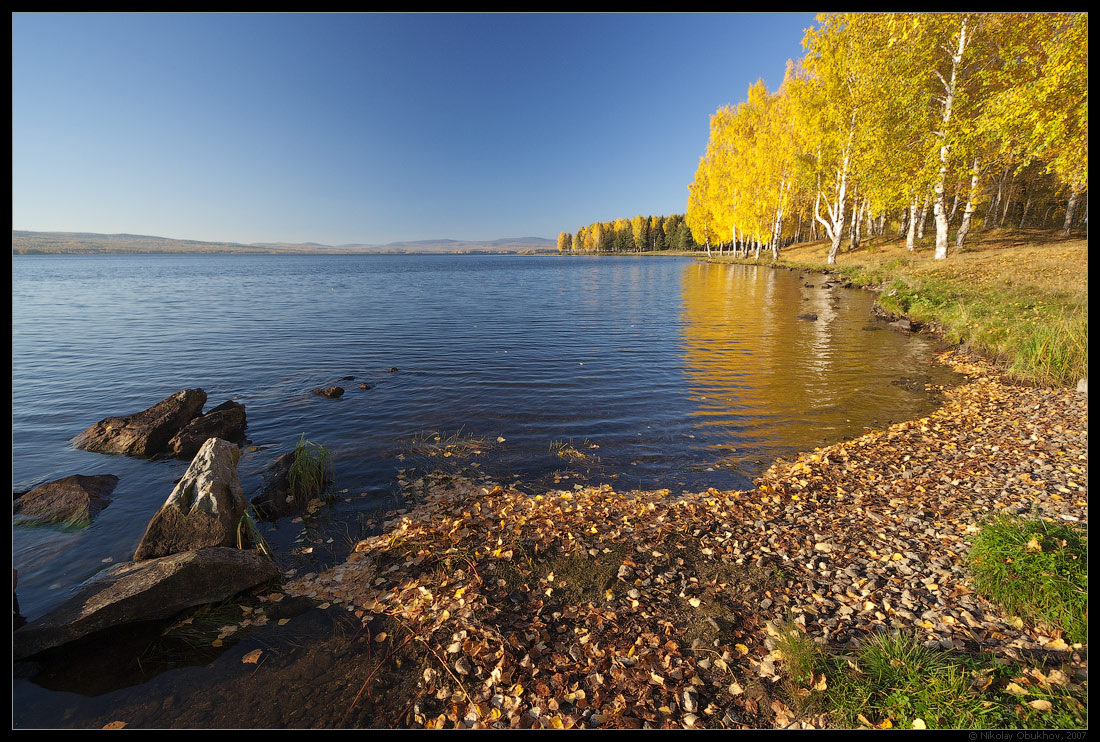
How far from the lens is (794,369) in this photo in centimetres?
1742

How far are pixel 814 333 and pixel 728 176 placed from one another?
5494cm

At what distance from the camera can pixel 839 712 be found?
Answer: 155 inches

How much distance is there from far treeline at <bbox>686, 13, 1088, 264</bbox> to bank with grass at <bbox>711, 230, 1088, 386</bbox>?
3923mm

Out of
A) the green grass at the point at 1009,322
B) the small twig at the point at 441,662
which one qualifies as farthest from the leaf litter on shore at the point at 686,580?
the green grass at the point at 1009,322

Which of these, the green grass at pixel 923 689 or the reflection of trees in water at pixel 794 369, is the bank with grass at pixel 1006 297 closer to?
the reflection of trees in water at pixel 794 369

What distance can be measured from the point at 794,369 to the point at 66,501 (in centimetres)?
2189

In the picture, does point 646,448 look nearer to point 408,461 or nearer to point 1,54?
point 408,461

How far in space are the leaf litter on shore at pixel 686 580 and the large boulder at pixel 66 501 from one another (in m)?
5.81

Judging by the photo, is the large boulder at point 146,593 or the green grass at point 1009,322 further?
the green grass at point 1009,322

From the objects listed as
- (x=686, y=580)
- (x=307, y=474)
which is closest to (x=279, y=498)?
(x=307, y=474)

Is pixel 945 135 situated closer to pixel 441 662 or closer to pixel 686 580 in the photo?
pixel 686 580

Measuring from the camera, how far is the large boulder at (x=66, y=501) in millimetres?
8445

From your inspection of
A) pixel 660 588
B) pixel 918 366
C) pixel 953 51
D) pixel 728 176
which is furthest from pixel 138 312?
pixel 728 176

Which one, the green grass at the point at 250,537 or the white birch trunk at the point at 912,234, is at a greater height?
the white birch trunk at the point at 912,234
